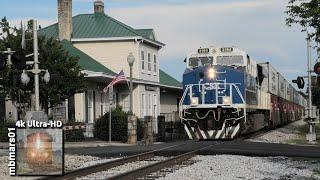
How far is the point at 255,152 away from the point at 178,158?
11.7 feet

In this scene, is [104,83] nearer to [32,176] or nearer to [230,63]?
[230,63]

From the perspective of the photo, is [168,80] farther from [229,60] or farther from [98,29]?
[229,60]

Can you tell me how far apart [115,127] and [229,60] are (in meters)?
A: 7.85

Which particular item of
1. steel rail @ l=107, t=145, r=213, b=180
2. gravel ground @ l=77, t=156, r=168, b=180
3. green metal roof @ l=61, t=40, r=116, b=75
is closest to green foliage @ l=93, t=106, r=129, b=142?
green metal roof @ l=61, t=40, r=116, b=75

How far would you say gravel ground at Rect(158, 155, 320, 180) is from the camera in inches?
544

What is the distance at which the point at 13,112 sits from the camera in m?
32.0

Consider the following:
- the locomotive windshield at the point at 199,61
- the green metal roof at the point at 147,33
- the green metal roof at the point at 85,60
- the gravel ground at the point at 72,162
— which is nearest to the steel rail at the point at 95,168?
the gravel ground at the point at 72,162

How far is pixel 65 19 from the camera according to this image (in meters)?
39.6

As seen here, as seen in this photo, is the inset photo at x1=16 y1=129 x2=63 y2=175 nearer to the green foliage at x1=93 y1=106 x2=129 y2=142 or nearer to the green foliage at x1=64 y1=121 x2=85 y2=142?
the green foliage at x1=64 y1=121 x2=85 y2=142

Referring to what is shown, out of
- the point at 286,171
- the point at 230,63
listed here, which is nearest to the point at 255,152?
the point at 286,171

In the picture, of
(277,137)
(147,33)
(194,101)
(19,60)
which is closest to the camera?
(19,60)

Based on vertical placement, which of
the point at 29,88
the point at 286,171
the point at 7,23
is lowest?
the point at 286,171

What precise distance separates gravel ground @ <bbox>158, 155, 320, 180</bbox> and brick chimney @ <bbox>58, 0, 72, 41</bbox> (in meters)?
23.3

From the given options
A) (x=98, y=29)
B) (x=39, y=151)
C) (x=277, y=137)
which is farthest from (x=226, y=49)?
(x=98, y=29)
